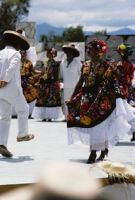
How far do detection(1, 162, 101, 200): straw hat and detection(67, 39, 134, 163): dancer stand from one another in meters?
4.47

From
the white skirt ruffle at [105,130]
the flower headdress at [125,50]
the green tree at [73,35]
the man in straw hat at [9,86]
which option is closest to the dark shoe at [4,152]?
the man in straw hat at [9,86]

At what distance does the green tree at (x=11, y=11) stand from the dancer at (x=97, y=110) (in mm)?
40495

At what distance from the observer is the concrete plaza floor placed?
14.7 feet

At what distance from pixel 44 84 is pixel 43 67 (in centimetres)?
46

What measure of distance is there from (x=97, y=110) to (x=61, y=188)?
4.53 m

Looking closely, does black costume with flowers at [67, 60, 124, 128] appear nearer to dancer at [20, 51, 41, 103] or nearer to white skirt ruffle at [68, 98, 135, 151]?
white skirt ruffle at [68, 98, 135, 151]

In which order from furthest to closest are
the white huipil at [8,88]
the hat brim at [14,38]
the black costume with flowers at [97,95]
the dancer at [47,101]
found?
the dancer at [47,101], the hat brim at [14,38], the white huipil at [8,88], the black costume with flowers at [97,95]

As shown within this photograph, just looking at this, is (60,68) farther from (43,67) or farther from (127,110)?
(127,110)

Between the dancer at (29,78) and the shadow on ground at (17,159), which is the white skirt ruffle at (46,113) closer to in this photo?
the dancer at (29,78)

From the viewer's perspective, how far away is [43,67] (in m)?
11.1

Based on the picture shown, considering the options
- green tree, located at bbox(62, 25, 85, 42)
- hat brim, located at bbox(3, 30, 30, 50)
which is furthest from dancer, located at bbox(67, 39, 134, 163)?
green tree, located at bbox(62, 25, 85, 42)

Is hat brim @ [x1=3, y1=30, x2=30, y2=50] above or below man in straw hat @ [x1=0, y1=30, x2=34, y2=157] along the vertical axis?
above

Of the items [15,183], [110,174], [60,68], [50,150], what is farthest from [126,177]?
[60,68]

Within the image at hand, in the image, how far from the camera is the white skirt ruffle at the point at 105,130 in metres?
5.30
